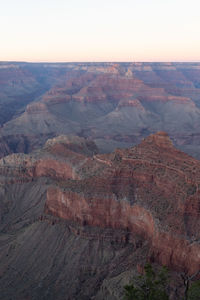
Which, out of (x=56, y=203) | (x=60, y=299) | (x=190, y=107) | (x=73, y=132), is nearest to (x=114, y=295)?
(x=60, y=299)

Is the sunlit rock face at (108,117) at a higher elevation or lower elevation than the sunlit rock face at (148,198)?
lower

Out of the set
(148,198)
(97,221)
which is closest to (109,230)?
(97,221)

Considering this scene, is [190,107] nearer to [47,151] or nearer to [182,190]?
[47,151]

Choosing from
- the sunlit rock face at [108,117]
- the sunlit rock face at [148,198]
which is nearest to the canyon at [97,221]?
the sunlit rock face at [148,198]

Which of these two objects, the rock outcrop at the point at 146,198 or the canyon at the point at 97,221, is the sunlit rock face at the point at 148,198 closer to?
the rock outcrop at the point at 146,198

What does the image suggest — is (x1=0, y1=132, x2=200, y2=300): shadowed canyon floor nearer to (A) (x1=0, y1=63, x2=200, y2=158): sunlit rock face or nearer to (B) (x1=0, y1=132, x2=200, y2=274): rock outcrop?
(B) (x1=0, y1=132, x2=200, y2=274): rock outcrop

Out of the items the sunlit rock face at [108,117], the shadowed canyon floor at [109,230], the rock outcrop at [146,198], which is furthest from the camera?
the sunlit rock face at [108,117]

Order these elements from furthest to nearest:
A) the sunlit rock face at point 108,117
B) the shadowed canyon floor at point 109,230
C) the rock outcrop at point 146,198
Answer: the sunlit rock face at point 108,117 < the shadowed canyon floor at point 109,230 < the rock outcrop at point 146,198

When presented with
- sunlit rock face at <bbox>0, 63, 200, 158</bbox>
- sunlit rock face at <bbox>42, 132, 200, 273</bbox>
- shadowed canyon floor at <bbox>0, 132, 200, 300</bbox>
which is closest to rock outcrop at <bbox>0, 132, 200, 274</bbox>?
sunlit rock face at <bbox>42, 132, 200, 273</bbox>

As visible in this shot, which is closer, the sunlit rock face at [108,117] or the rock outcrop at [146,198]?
the rock outcrop at [146,198]
